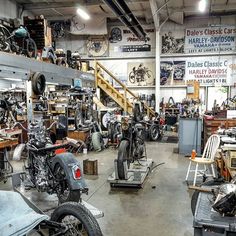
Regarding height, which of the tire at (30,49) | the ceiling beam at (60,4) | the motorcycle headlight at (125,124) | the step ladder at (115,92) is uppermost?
the ceiling beam at (60,4)

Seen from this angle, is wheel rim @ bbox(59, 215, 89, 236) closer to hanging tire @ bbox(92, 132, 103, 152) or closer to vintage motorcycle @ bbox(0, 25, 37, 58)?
hanging tire @ bbox(92, 132, 103, 152)

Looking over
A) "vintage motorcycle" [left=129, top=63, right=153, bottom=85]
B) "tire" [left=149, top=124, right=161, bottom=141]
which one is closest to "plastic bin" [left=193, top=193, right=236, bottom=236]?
"tire" [left=149, top=124, right=161, bottom=141]

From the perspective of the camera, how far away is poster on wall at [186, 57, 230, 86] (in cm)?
1263

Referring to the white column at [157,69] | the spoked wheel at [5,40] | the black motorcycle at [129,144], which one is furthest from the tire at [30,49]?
the white column at [157,69]

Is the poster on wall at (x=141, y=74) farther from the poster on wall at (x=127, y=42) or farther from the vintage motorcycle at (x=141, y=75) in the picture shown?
the poster on wall at (x=127, y=42)

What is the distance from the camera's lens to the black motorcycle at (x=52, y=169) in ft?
12.1

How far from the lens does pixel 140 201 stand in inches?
172

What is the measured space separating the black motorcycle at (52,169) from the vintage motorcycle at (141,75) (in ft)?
30.2

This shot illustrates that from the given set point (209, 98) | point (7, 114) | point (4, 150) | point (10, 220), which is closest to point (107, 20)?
point (209, 98)

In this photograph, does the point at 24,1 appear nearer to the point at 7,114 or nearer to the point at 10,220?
the point at 7,114

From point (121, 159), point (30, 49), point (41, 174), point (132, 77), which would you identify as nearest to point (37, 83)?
→ point (30, 49)

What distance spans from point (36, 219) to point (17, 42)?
7181 millimetres

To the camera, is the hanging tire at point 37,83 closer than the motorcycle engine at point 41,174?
No

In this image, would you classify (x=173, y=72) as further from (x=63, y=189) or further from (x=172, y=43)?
(x=63, y=189)
